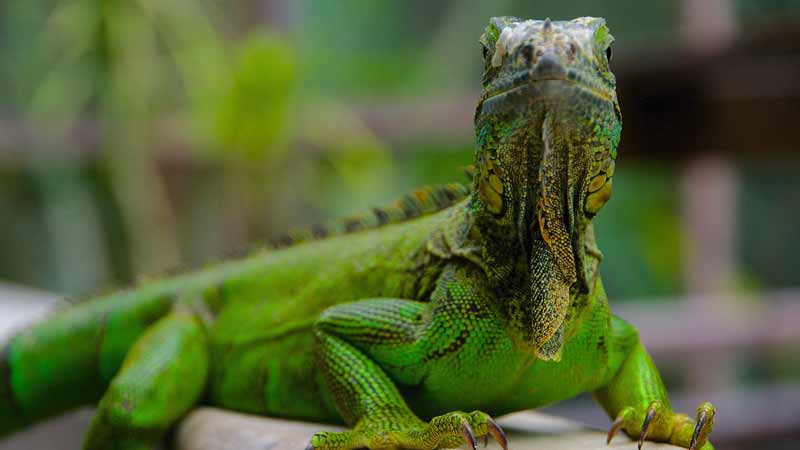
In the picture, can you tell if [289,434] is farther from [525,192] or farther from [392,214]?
[525,192]

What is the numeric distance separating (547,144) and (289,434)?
1.14 m

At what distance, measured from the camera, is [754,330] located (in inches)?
241

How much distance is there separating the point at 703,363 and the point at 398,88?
3.61 metres

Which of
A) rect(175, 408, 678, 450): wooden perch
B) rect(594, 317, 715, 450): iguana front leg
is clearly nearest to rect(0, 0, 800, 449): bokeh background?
rect(175, 408, 678, 450): wooden perch

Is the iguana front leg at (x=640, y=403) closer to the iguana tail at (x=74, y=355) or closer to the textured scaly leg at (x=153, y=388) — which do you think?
the textured scaly leg at (x=153, y=388)

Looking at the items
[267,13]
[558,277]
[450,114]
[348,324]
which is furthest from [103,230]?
[558,277]

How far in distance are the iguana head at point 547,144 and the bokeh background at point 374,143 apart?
3348 millimetres

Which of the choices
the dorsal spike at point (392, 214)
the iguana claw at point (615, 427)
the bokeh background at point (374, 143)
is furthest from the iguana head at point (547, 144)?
the bokeh background at point (374, 143)

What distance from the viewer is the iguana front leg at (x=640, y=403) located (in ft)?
6.93

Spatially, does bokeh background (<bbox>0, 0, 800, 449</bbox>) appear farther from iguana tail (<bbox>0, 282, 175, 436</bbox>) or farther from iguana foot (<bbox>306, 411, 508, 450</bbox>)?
iguana foot (<bbox>306, 411, 508, 450</bbox>)

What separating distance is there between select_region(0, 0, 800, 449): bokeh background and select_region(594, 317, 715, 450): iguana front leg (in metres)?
2.90

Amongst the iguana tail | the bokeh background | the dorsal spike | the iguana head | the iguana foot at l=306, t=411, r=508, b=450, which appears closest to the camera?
the iguana head

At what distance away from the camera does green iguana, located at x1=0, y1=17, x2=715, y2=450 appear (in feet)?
5.96

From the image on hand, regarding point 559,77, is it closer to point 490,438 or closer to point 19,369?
point 490,438
